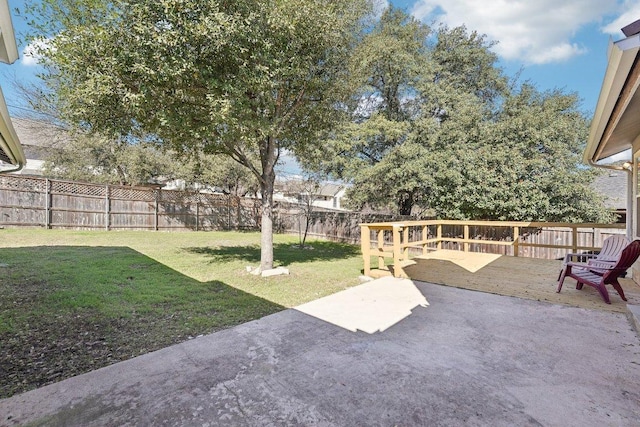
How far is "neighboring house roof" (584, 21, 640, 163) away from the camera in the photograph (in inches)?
73.8

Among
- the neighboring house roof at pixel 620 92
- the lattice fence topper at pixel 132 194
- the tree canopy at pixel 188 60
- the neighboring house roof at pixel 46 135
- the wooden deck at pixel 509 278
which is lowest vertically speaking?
the wooden deck at pixel 509 278

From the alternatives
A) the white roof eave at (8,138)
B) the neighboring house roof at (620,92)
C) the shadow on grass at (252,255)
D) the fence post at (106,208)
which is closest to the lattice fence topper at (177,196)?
the fence post at (106,208)

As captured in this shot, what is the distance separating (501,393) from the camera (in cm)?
224

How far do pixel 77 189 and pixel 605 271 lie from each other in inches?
638

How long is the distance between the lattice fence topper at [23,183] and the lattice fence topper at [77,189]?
13.0 inches

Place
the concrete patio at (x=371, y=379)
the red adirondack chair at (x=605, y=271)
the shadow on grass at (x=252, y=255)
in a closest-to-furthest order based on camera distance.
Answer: the concrete patio at (x=371, y=379)
the red adirondack chair at (x=605, y=271)
the shadow on grass at (x=252, y=255)

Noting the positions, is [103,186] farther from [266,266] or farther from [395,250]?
[395,250]

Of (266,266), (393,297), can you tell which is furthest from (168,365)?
(266,266)

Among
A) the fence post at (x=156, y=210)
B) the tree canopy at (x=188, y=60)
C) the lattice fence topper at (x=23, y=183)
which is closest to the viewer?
the tree canopy at (x=188, y=60)

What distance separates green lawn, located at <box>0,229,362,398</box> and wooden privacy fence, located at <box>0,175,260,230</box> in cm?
299

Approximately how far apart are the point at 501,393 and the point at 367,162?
10004mm

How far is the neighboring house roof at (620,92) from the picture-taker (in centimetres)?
188

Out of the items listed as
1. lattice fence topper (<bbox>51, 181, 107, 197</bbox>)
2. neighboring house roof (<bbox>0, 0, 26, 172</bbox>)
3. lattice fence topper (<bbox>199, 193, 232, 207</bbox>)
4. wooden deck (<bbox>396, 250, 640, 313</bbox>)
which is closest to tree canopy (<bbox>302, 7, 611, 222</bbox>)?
wooden deck (<bbox>396, 250, 640, 313</bbox>)

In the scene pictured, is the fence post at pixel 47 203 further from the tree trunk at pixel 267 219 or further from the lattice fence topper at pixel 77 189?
the tree trunk at pixel 267 219
